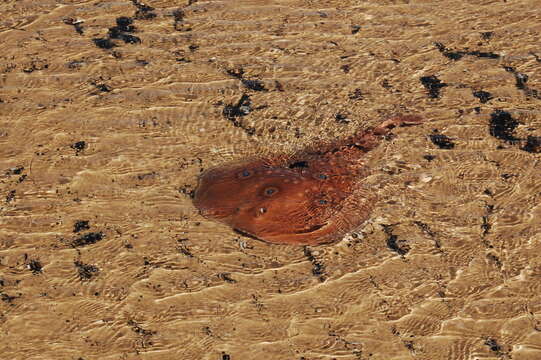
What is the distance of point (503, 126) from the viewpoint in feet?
17.5

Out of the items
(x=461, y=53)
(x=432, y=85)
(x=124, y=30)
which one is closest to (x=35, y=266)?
(x=124, y=30)

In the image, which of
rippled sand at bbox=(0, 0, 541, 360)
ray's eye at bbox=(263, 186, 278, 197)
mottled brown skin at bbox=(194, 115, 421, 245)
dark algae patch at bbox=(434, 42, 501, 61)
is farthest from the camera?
dark algae patch at bbox=(434, 42, 501, 61)

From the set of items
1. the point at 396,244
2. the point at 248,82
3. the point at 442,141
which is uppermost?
the point at 248,82

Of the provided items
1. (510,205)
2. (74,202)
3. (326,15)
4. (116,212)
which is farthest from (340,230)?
(326,15)

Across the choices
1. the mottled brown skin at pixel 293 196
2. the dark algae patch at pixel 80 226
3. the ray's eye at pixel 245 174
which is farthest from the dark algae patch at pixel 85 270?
the ray's eye at pixel 245 174

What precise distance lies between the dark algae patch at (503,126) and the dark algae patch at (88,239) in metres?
2.99

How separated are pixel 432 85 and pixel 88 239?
3057 millimetres

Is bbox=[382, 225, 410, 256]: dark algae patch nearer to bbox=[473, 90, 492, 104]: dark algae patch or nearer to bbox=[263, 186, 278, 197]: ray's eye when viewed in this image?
bbox=[263, 186, 278, 197]: ray's eye

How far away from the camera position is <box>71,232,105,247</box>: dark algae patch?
14.7ft

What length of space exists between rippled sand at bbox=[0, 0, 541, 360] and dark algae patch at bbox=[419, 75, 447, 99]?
0.05ft

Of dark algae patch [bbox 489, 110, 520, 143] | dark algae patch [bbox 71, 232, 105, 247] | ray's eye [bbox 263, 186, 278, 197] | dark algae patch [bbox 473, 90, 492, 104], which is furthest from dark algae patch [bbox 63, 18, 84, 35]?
dark algae patch [bbox 489, 110, 520, 143]

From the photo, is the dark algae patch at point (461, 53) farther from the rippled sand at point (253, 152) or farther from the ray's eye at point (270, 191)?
the ray's eye at point (270, 191)

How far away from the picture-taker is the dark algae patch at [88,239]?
177 inches

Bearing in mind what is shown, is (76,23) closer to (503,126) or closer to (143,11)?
(143,11)
